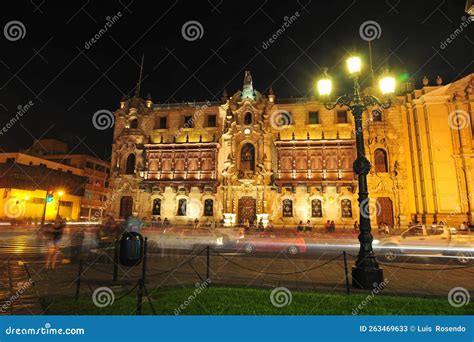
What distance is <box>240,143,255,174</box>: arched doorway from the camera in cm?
2950

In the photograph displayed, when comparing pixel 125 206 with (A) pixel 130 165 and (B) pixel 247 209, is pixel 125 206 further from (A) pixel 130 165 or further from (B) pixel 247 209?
(B) pixel 247 209

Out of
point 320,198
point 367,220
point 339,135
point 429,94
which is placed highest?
point 429,94

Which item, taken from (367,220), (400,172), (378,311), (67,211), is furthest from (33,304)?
(67,211)

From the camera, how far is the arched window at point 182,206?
30.4 metres

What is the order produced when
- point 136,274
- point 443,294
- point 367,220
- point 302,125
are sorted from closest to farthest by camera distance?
point 443,294
point 367,220
point 136,274
point 302,125

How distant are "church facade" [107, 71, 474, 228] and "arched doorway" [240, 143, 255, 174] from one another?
104 millimetres

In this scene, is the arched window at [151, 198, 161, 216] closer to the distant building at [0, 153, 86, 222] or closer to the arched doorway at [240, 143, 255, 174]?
the arched doorway at [240, 143, 255, 174]

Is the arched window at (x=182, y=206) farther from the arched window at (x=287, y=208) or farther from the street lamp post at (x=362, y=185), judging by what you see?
the street lamp post at (x=362, y=185)

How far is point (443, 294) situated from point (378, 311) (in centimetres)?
249

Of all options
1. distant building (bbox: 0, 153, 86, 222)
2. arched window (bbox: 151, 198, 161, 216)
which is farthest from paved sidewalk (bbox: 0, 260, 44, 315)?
distant building (bbox: 0, 153, 86, 222)

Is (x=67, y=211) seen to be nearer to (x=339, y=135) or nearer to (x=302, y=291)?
(x=339, y=135)

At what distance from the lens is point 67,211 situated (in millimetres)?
47531

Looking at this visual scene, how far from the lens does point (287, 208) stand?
94.5 ft

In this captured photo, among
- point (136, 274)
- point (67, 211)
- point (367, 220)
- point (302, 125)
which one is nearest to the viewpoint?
point (367, 220)
